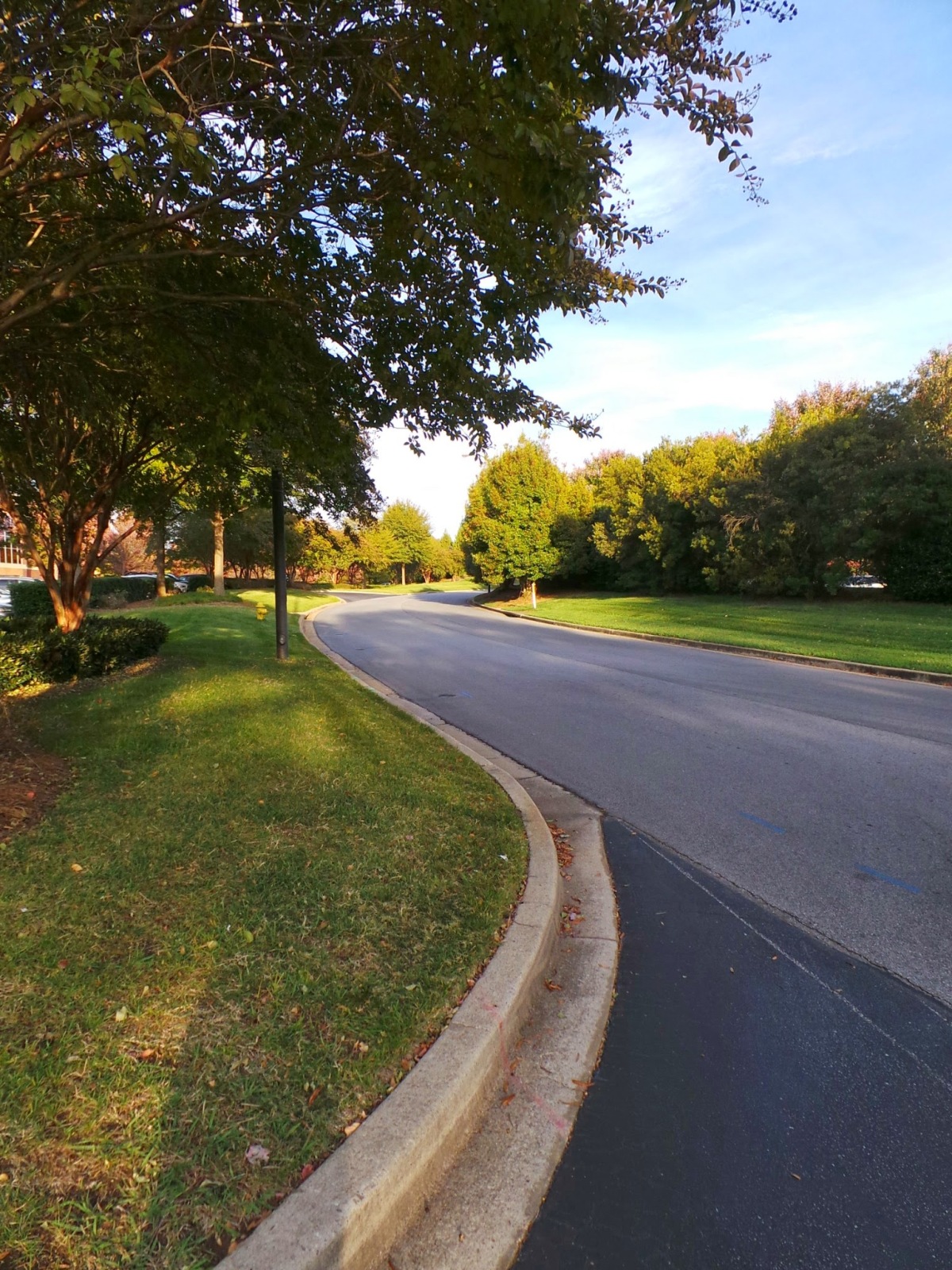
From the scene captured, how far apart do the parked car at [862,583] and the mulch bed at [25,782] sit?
86.0 ft

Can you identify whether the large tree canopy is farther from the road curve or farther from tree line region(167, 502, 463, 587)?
tree line region(167, 502, 463, 587)

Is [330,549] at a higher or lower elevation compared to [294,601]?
higher

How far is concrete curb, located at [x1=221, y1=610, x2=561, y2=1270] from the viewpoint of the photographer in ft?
5.64

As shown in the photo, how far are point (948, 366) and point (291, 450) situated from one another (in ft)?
88.7

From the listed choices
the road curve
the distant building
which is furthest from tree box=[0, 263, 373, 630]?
the distant building

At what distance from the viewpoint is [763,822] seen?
Result: 16.3 ft

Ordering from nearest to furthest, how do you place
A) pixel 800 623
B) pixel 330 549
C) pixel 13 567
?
pixel 800 623 < pixel 330 549 < pixel 13 567

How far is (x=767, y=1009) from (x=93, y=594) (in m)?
32.1

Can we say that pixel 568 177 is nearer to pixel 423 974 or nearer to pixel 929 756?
pixel 423 974

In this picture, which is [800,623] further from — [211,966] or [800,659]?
[211,966]

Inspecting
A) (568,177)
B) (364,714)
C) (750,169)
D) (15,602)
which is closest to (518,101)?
(568,177)

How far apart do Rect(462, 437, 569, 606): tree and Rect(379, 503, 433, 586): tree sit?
142 ft

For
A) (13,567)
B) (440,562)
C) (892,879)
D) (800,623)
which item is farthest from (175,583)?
(440,562)

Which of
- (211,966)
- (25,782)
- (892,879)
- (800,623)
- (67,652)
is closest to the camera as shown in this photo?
(211,966)
